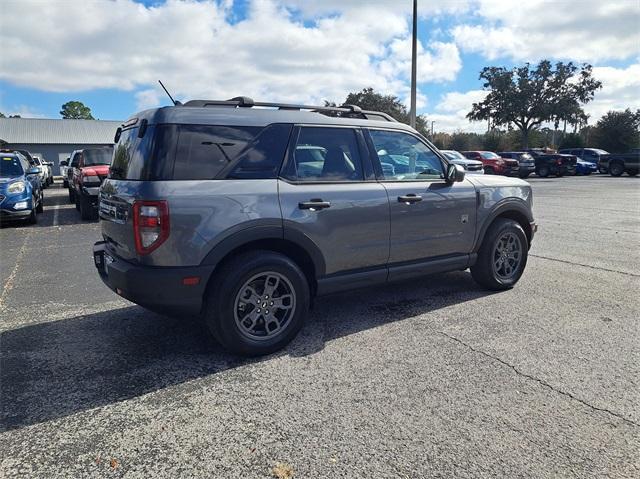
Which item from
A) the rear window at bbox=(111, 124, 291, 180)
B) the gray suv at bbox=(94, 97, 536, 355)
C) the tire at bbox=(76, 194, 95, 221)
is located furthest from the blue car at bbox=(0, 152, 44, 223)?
the rear window at bbox=(111, 124, 291, 180)

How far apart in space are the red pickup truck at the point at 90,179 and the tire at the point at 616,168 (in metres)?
29.6

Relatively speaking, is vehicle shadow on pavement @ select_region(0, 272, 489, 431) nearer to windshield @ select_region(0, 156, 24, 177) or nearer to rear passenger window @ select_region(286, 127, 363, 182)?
rear passenger window @ select_region(286, 127, 363, 182)

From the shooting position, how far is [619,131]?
154 feet

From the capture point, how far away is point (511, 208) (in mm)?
5387

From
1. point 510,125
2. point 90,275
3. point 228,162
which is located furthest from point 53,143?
point 228,162

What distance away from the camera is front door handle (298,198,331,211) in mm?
3832

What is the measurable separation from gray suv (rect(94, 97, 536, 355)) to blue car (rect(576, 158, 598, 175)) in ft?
102

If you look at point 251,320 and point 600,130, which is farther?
point 600,130

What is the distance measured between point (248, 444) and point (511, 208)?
4091 mm

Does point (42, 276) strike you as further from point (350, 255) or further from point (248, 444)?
point (248, 444)

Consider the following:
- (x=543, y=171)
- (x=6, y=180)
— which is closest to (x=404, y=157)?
(x=6, y=180)

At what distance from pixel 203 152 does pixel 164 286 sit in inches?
40.8

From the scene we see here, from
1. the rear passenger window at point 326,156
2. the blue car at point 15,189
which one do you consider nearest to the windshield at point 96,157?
the blue car at point 15,189

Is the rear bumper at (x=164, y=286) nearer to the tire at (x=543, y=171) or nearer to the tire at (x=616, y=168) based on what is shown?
the tire at (x=543, y=171)
